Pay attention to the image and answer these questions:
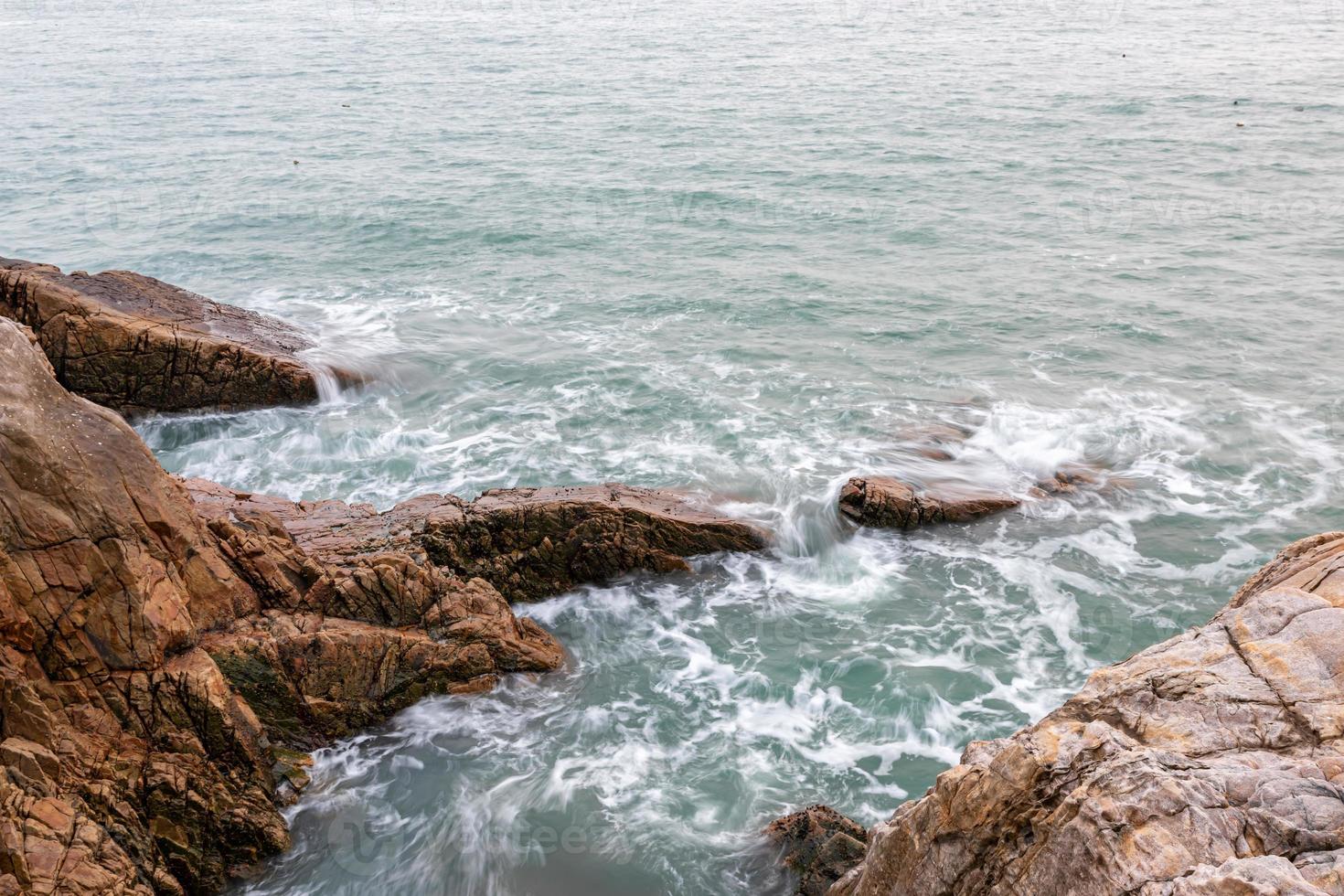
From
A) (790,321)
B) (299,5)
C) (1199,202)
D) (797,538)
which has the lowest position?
(797,538)

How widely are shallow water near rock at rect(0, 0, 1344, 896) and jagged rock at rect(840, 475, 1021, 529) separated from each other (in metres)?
0.40

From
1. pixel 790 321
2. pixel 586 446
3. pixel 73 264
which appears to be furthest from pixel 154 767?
pixel 73 264

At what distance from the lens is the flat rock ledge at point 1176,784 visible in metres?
5.50

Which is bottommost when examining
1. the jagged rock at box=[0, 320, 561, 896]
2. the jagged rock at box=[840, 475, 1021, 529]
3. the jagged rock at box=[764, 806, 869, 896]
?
A: the jagged rock at box=[764, 806, 869, 896]

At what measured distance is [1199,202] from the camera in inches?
1267

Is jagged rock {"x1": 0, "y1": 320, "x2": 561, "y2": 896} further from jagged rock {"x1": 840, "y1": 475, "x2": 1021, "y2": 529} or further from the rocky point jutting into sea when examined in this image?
jagged rock {"x1": 840, "y1": 475, "x2": 1021, "y2": 529}

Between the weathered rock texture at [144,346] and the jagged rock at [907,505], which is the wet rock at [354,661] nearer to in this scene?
the jagged rock at [907,505]

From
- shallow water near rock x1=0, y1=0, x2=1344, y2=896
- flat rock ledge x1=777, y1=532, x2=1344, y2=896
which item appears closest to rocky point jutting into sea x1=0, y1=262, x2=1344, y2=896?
flat rock ledge x1=777, y1=532, x2=1344, y2=896

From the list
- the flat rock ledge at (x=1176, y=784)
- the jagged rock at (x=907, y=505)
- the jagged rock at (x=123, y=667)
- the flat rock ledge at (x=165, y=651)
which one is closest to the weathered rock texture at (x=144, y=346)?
the flat rock ledge at (x=165, y=651)

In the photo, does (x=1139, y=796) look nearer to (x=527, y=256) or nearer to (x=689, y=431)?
(x=689, y=431)

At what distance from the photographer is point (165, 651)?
10953mm

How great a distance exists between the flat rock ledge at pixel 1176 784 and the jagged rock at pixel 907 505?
30.0ft

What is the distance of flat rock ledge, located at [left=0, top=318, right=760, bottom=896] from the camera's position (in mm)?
9742

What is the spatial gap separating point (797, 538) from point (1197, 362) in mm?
12559
